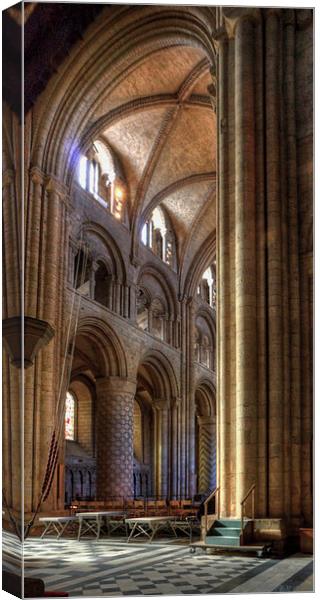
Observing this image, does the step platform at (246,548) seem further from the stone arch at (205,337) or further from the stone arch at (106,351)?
the stone arch at (205,337)

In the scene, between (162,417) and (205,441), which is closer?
(162,417)

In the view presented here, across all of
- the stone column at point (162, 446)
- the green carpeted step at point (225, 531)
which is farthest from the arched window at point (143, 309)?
the green carpeted step at point (225, 531)

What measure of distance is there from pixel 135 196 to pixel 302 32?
50.8 feet

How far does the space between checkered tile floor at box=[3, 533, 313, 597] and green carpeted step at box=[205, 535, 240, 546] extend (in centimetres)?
23

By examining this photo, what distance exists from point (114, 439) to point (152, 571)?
16.6m

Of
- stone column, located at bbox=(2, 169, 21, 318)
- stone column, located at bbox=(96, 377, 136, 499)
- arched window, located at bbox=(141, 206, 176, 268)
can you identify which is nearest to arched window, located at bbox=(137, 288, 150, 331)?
arched window, located at bbox=(141, 206, 176, 268)

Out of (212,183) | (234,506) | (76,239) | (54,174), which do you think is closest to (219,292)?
(234,506)

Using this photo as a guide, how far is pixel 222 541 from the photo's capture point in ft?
37.2

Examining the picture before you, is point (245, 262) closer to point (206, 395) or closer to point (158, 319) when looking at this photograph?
point (158, 319)

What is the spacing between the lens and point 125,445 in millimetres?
26188

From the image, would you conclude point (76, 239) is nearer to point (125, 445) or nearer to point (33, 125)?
point (33, 125)

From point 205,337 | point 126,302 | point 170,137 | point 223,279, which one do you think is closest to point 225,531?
point 223,279

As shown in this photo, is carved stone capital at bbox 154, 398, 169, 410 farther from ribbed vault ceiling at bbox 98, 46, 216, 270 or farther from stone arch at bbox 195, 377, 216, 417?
ribbed vault ceiling at bbox 98, 46, 216, 270

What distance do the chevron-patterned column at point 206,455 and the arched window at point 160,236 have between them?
37.1 feet
